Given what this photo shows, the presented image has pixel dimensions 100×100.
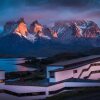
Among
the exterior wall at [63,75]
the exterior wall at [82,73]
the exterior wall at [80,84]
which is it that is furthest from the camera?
the exterior wall at [82,73]

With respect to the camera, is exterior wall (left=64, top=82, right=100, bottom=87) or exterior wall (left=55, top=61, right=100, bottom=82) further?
exterior wall (left=55, top=61, right=100, bottom=82)

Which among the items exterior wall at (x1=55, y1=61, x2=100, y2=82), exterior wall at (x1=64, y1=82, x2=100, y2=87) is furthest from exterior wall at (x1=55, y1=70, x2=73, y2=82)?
exterior wall at (x1=64, y1=82, x2=100, y2=87)

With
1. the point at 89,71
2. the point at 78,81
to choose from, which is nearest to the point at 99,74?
the point at 89,71

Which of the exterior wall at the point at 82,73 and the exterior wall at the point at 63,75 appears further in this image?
the exterior wall at the point at 82,73

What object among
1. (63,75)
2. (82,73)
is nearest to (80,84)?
(63,75)

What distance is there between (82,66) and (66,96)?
78.1 feet

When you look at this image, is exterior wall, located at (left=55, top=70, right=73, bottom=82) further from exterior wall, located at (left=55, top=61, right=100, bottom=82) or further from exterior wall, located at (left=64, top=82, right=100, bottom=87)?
exterior wall, located at (left=64, top=82, right=100, bottom=87)

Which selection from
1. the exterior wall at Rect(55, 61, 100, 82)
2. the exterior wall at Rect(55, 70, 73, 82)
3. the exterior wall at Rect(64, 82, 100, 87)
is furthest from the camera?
the exterior wall at Rect(55, 61, 100, 82)

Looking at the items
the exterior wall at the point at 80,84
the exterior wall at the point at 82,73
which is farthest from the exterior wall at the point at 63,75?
the exterior wall at the point at 80,84

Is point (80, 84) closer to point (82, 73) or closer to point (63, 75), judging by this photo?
point (63, 75)

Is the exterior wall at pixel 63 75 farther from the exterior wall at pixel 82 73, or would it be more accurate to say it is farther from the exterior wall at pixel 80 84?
the exterior wall at pixel 80 84

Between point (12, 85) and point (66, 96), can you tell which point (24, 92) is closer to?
point (12, 85)

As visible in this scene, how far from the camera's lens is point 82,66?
249 ft

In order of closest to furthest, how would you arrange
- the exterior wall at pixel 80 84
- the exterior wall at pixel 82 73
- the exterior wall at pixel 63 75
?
the exterior wall at pixel 80 84 → the exterior wall at pixel 63 75 → the exterior wall at pixel 82 73
